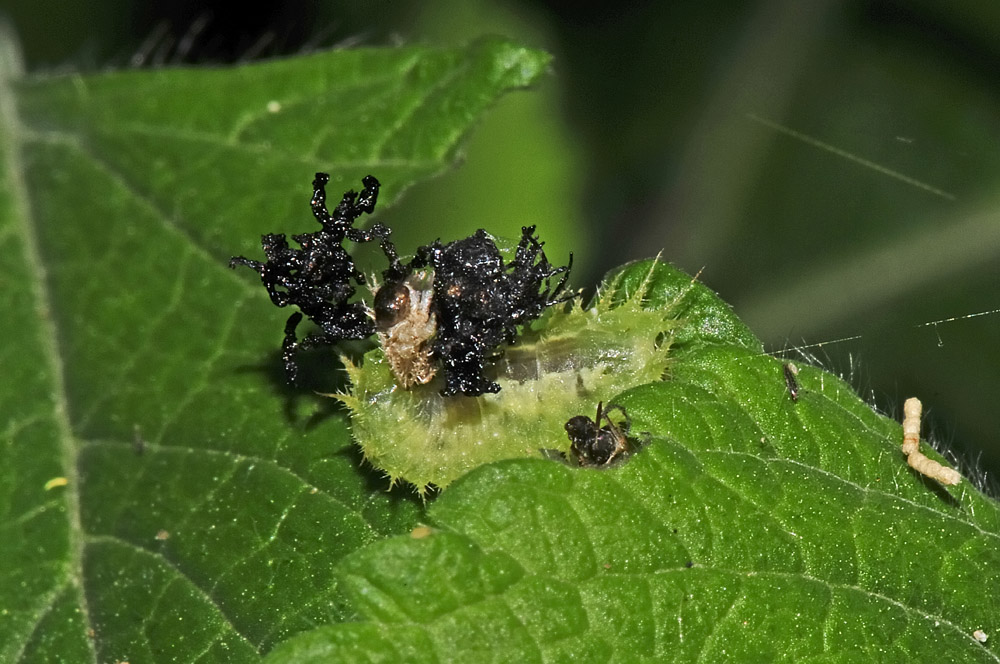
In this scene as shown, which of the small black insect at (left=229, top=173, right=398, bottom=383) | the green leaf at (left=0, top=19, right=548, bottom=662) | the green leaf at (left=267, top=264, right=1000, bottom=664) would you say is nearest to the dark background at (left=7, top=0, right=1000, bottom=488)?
the green leaf at (left=0, top=19, right=548, bottom=662)

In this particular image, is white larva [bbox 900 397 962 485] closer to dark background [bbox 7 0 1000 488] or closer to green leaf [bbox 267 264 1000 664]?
green leaf [bbox 267 264 1000 664]

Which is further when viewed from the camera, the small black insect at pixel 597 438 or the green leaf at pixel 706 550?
the small black insect at pixel 597 438

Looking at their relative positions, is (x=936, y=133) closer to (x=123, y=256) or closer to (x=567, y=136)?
(x=567, y=136)

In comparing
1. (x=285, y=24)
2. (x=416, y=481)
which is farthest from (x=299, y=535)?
(x=285, y=24)

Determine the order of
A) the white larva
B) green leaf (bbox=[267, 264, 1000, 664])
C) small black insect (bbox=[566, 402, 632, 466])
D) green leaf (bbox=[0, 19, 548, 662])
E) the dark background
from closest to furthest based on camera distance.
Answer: green leaf (bbox=[267, 264, 1000, 664])
small black insect (bbox=[566, 402, 632, 466])
the white larva
green leaf (bbox=[0, 19, 548, 662])
the dark background

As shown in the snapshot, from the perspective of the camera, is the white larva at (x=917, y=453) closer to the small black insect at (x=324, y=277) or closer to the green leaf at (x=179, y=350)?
the green leaf at (x=179, y=350)

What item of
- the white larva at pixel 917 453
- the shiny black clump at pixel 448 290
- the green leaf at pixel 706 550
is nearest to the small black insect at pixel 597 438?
the green leaf at pixel 706 550
